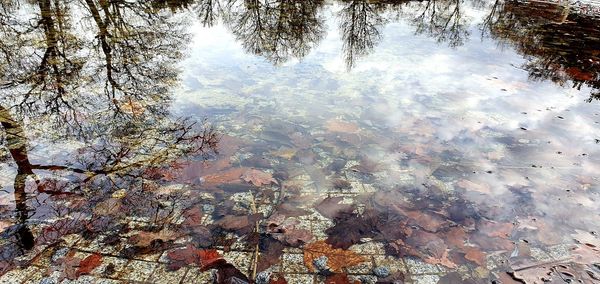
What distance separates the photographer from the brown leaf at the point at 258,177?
3.43 m

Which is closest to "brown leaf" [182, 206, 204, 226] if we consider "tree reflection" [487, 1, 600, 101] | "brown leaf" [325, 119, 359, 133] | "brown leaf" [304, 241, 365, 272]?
"brown leaf" [304, 241, 365, 272]

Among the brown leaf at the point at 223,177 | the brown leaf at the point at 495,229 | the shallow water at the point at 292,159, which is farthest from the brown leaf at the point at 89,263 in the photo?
the brown leaf at the point at 495,229

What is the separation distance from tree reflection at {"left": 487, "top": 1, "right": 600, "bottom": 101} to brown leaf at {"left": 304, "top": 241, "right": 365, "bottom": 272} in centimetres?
559

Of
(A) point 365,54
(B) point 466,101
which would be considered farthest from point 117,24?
(B) point 466,101

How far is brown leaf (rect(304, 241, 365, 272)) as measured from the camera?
2545mm

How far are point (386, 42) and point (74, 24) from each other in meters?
7.42

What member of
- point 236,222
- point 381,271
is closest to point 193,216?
point 236,222

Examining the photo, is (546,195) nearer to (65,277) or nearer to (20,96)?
(65,277)

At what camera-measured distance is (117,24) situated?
809cm

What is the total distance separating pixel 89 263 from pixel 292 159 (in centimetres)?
210

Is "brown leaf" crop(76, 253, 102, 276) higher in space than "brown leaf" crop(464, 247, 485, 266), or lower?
lower

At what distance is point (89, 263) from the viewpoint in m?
2.45

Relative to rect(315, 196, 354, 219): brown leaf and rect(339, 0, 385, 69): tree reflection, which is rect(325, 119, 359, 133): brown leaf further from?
rect(339, 0, 385, 69): tree reflection

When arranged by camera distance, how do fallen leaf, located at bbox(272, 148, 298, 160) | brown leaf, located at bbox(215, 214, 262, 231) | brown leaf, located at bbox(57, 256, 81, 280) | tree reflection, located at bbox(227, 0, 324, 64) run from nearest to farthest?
brown leaf, located at bbox(57, 256, 81, 280), brown leaf, located at bbox(215, 214, 262, 231), fallen leaf, located at bbox(272, 148, 298, 160), tree reflection, located at bbox(227, 0, 324, 64)
